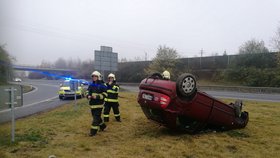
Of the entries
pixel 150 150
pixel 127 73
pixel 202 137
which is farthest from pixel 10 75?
pixel 127 73

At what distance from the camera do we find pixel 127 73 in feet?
187

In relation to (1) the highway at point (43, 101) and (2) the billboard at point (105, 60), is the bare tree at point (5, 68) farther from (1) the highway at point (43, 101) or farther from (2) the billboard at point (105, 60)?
(2) the billboard at point (105, 60)

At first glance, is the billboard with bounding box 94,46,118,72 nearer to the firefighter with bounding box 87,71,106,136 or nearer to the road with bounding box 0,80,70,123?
the road with bounding box 0,80,70,123

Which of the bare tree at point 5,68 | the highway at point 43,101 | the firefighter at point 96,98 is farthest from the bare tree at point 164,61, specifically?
the bare tree at point 5,68

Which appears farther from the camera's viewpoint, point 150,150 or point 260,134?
point 260,134

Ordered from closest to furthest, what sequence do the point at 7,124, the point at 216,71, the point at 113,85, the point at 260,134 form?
the point at 260,134, the point at 7,124, the point at 113,85, the point at 216,71

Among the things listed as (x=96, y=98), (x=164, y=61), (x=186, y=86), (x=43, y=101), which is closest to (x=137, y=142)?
(x=186, y=86)

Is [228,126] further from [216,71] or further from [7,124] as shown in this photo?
[216,71]

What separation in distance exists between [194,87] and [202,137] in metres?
1.29

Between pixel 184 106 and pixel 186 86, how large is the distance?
0.46m

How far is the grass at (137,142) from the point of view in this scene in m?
6.05

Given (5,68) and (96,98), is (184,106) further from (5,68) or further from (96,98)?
(5,68)

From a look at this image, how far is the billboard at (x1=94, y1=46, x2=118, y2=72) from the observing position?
23.1 metres

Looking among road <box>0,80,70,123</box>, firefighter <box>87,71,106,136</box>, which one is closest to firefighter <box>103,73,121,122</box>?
firefighter <box>87,71,106,136</box>
